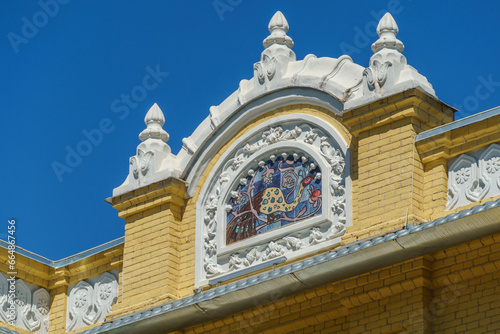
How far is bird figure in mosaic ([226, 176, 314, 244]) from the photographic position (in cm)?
1927

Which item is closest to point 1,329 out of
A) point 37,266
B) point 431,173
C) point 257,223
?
point 37,266

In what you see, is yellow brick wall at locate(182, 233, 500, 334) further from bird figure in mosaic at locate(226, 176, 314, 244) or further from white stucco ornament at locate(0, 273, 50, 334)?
white stucco ornament at locate(0, 273, 50, 334)

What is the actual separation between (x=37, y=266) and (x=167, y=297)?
3109 mm

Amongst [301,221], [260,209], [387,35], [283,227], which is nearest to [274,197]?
[260,209]

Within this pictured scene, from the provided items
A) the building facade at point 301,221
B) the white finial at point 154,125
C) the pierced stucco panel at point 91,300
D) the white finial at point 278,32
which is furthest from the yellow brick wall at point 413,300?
the white finial at point 278,32

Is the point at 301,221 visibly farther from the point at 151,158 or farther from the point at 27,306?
the point at 27,306

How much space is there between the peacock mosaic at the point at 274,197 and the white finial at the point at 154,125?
1.81 m

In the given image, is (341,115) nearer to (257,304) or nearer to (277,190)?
(277,190)

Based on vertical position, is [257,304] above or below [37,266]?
below

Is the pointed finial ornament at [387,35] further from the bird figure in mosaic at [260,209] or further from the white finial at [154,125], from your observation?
the white finial at [154,125]

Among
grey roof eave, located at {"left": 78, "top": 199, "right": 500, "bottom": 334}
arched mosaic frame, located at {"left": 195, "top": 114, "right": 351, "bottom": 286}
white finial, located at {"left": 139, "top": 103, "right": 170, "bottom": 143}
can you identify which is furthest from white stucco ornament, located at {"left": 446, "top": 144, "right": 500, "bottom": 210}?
white finial, located at {"left": 139, "top": 103, "right": 170, "bottom": 143}

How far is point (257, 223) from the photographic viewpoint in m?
19.5

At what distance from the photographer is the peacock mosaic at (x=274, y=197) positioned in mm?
19125

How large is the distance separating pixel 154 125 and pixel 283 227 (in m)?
3.25
